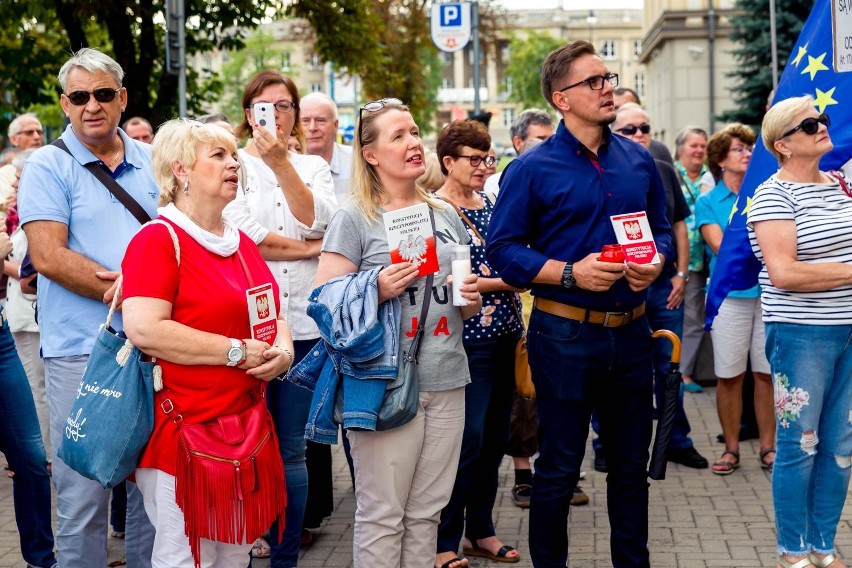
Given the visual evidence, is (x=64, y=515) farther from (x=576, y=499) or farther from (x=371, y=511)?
(x=576, y=499)

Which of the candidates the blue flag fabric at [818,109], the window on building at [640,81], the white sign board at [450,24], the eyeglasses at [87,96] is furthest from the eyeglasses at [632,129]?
the window on building at [640,81]

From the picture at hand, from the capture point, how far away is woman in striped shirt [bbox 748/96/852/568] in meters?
4.85

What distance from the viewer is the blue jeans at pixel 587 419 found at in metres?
4.67

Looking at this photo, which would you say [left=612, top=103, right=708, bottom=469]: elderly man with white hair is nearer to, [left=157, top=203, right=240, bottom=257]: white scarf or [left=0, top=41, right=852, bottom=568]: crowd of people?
[left=0, top=41, right=852, bottom=568]: crowd of people

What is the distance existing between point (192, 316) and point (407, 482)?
1078mm

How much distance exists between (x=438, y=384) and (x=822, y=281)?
175 centimetres

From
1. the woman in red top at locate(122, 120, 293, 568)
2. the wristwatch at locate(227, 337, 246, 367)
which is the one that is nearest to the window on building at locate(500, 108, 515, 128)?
the woman in red top at locate(122, 120, 293, 568)

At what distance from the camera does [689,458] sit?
7383 mm

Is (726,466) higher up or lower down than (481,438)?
lower down

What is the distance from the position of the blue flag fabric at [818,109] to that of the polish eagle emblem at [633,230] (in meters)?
2.05

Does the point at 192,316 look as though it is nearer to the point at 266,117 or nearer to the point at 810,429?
the point at 266,117

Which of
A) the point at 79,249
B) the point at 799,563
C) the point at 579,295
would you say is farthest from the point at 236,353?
the point at 799,563

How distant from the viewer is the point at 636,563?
4848mm

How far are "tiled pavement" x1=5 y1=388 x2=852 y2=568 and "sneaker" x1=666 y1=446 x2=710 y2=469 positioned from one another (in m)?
0.06
